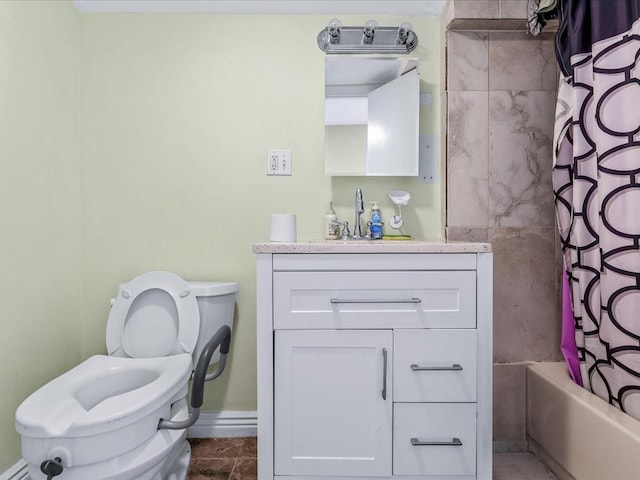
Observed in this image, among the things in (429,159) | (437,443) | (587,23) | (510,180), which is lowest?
(437,443)

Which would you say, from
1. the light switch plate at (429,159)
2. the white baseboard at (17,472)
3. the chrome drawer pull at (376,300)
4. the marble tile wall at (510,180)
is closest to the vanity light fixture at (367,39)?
the marble tile wall at (510,180)

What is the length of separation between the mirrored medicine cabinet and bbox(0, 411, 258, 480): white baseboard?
1190 millimetres

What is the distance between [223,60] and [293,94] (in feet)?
1.15

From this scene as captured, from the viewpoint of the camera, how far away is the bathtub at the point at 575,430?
3.46 ft

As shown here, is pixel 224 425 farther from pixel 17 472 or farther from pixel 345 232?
pixel 345 232

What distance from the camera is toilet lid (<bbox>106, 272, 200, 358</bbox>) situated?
4.87ft

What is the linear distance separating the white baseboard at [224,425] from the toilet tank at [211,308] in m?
0.33

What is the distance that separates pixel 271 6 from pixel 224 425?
1.89m

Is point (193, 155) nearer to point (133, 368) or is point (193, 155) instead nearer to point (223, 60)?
point (223, 60)

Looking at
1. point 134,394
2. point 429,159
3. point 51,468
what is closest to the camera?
point 51,468

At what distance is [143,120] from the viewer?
5.62 ft

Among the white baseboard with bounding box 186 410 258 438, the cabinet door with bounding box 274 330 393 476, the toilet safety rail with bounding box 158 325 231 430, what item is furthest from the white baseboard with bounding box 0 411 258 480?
the cabinet door with bounding box 274 330 393 476

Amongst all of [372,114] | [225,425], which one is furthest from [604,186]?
[225,425]

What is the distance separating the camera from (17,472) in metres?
1.36
